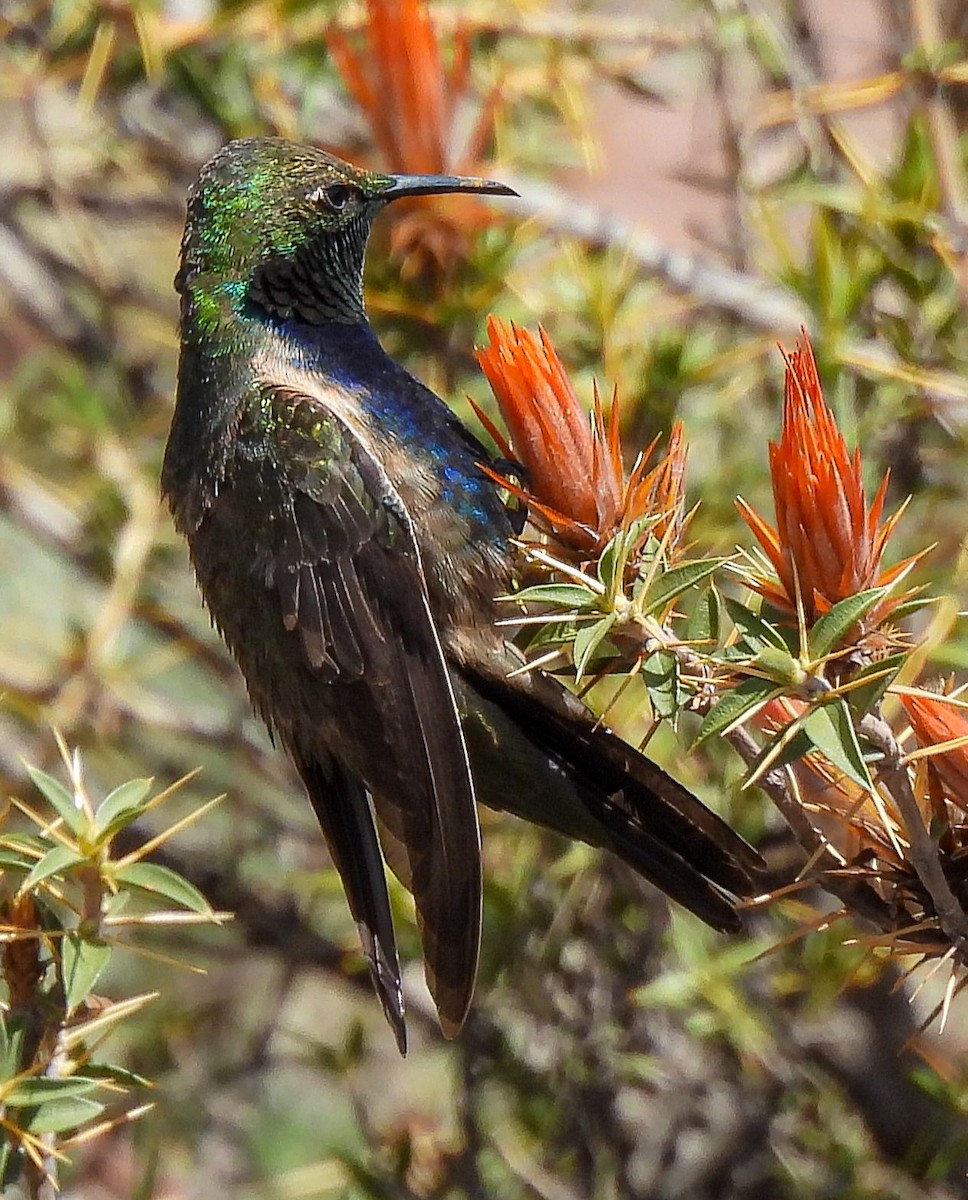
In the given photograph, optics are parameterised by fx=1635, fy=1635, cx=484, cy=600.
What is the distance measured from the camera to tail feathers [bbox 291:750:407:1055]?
6.83ft

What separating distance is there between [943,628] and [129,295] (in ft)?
6.41

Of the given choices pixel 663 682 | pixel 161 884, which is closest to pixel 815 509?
pixel 663 682

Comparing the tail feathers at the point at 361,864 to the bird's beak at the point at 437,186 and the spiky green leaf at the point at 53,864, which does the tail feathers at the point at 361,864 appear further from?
the bird's beak at the point at 437,186

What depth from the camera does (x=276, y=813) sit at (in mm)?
3273

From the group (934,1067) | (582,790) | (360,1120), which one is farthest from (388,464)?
(934,1067)

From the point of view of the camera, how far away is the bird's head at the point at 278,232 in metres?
2.48

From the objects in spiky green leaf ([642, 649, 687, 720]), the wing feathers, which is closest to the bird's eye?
the wing feathers

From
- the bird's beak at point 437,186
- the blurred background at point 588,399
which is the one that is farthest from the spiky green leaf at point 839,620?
the bird's beak at point 437,186

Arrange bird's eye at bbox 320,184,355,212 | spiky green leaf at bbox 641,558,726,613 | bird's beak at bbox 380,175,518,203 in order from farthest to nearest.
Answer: bird's eye at bbox 320,184,355,212, bird's beak at bbox 380,175,518,203, spiky green leaf at bbox 641,558,726,613

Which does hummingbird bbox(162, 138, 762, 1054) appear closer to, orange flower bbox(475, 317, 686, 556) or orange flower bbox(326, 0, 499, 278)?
orange flower bbox(326, 0, 499, 278)

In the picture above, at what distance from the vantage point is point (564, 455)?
1.58 m

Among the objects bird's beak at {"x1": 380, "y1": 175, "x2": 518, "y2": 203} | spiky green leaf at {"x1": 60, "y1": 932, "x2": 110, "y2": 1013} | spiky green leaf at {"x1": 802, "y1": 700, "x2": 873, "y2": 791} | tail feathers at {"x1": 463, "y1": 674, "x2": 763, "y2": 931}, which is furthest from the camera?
bird's beak at {"x1": 380, "y1": 175, "x2": 518, "y2": 203}

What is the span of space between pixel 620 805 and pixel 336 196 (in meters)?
1.05

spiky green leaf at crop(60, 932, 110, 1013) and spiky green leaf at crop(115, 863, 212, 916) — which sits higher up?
spiky green leaf at crop(115, 863, 212, 916)
